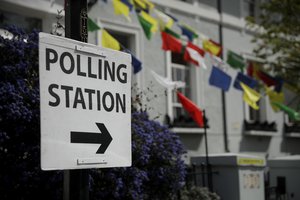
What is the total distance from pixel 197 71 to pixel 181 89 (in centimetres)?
67

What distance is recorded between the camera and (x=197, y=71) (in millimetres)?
13695

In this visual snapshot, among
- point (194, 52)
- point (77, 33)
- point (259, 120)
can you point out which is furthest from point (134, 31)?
point (77, 33)

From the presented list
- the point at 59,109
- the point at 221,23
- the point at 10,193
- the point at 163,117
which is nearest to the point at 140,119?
the point at 10,193

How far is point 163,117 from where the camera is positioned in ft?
40.9

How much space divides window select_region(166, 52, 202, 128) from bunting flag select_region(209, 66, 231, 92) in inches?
69.0

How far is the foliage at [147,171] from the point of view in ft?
19.4

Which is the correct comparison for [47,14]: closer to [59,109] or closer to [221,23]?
[221,23]

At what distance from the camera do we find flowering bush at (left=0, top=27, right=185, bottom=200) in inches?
215

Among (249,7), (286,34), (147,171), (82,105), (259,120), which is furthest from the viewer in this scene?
(249,7)

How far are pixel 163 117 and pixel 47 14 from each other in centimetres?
380

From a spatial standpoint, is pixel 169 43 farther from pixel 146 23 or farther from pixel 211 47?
pixel 211 47

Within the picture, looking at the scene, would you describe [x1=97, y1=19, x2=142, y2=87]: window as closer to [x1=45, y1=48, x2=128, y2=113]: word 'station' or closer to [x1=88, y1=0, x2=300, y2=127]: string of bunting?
[x1=88, y1=0, x2=300, y2=127]: string of bunting

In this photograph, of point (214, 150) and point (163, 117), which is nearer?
point (163, 117)

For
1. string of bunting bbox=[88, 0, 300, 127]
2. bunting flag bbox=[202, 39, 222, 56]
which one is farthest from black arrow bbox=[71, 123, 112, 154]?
bunting flag bbox=[202, 39, 222, 56]
